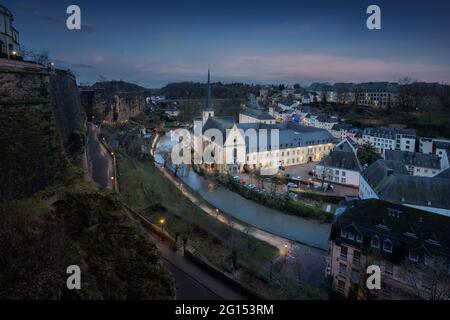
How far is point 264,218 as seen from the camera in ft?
78.8

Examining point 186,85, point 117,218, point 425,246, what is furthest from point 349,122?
point 186,85

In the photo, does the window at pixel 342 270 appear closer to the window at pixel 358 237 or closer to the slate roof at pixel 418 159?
the window at pixel 358 237

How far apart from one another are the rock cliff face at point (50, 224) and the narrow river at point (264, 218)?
47.7 feet

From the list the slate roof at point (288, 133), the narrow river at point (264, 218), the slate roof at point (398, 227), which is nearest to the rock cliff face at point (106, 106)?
the slate roof at point (288, 133)

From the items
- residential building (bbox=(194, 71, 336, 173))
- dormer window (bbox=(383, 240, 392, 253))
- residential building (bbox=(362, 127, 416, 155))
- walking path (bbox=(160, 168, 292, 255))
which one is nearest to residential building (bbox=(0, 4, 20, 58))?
walking path (bbox=(160, 168, 292, 255))

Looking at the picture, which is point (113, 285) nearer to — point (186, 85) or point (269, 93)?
point (269, 93)

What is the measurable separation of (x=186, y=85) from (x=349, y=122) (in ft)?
284

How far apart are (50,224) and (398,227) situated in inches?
563

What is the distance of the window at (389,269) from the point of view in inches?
546

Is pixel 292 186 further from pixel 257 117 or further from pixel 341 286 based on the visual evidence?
pixel 257 117

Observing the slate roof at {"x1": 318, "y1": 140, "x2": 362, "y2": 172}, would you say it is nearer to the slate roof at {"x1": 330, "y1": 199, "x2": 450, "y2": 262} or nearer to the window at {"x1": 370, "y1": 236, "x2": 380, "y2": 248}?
the slate roof at {"x1": 330, "y1": 199, "x2": 450, "y2": 262}

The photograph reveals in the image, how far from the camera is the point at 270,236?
67.0ft

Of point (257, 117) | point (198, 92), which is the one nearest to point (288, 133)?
point (257, 117)

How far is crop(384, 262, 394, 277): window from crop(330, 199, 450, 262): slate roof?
262 mm
